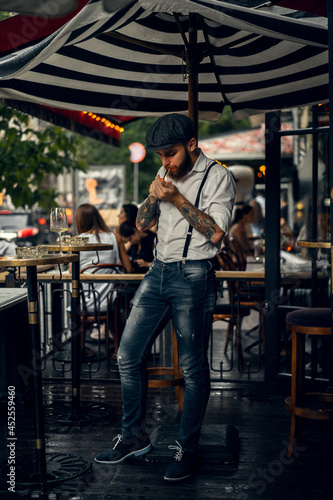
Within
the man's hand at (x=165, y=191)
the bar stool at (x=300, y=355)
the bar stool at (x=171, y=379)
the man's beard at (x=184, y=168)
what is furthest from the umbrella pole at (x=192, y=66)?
the bar stool at (x=171, y=379)

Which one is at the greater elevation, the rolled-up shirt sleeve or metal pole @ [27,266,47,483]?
the rolled-up shirt sleeve

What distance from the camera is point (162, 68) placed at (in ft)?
15.9

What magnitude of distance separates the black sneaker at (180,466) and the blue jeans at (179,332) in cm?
4

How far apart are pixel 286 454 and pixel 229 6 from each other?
9.14 ft

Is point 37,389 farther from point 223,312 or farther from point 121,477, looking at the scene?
point 223,312

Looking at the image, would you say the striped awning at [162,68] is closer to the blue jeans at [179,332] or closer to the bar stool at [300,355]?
the blue jeans at [179,332]

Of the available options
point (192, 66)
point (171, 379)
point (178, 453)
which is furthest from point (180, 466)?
point (192, 66)

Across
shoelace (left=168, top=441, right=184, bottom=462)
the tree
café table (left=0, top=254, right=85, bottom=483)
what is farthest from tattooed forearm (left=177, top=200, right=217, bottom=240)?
the tree

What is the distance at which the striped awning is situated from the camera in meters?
4.12

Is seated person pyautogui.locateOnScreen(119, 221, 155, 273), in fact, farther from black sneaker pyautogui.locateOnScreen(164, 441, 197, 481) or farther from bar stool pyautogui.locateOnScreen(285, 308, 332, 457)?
black sneaker pyautogui.locateOnScreen(164, 441, 197, 481)

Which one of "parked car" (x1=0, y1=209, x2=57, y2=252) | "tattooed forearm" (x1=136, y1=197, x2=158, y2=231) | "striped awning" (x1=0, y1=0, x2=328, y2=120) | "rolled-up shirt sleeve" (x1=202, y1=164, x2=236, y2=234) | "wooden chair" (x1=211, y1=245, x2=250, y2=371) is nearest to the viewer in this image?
"rolled-up shirt sleeve" (x1=202, y1=164, x2=236, y2=234)

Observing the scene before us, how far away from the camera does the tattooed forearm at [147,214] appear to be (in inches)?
142

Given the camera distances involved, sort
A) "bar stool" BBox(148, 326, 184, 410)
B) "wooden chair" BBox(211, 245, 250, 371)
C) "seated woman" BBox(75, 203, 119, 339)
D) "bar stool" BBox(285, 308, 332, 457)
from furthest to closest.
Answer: "seated woman" BBox(75, 203, 119, 339), "wooden chair" BBox(211, 245, 250, 371), "bar stool" BBox(148, 326, 184, 410), "bar stool" BBox(285, 308, 332, 457)

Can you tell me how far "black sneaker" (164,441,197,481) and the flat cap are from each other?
1.79 metres
